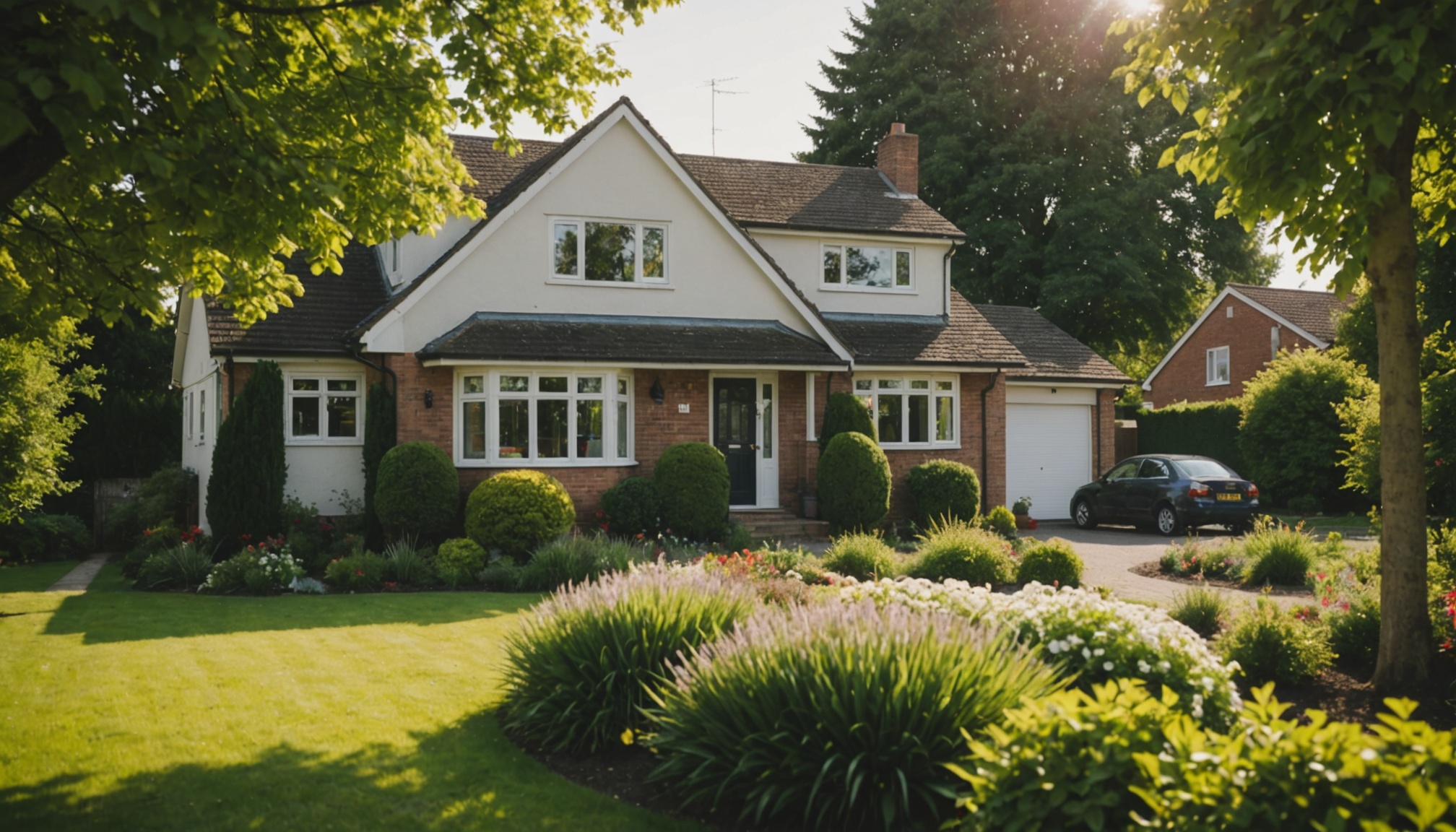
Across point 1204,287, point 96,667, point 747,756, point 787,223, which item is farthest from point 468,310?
point 1204,287

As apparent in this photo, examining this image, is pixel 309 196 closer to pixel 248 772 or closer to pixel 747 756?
pixel 248 772

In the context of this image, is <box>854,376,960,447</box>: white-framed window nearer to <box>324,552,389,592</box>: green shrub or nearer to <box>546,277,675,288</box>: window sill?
<box>546,277,675,288</box>: window sill

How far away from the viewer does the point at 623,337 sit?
18062mm

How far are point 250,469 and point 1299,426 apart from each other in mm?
23077

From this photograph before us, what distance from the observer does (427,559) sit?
14.9 m

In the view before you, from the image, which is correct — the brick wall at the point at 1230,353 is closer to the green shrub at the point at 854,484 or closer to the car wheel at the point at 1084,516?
the car wheel at the point at 1084,516

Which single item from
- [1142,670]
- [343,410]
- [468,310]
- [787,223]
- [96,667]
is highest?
[787,223]

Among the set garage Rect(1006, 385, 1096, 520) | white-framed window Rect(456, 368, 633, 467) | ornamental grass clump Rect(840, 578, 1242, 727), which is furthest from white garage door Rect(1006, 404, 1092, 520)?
ornamental grass clump Rect(840, 578, 1242, 727)

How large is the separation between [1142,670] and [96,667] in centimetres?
827

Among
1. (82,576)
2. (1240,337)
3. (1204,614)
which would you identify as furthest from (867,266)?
(1240,337)

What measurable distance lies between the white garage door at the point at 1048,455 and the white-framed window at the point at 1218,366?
14251 millimetres

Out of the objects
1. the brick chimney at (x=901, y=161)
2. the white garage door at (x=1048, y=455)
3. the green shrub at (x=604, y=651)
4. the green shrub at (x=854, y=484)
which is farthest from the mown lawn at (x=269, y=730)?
the brick chimney at (x=901, y=161)

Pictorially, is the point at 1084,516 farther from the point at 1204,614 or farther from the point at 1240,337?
the point at 1240,337

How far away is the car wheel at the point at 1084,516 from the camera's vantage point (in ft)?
72.5
